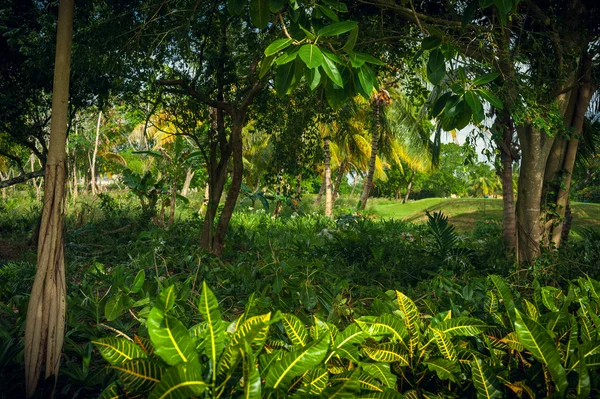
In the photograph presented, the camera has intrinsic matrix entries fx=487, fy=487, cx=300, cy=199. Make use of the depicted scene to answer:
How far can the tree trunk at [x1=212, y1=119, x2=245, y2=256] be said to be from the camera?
20.5 feet

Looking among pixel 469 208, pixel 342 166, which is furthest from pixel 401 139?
pixel 342 166

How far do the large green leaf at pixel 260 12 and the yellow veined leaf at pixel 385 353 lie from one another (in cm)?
117

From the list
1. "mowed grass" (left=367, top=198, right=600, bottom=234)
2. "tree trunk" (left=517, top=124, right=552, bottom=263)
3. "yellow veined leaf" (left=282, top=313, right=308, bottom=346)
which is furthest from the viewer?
"mowed grass" (left=367, top=198, right=600, bottom=234)

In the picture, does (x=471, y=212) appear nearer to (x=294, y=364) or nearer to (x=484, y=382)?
(x=484, y=382)

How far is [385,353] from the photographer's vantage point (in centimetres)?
145

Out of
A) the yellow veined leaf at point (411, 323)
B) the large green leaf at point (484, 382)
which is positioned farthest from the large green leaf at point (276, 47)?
the large green leaf at point (484, 382)

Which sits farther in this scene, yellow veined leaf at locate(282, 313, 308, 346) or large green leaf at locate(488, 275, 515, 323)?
large green leaf at locate(488, 275, 515, 323)

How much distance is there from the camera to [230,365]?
113cm

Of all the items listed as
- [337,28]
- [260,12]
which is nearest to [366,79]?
[337,28]

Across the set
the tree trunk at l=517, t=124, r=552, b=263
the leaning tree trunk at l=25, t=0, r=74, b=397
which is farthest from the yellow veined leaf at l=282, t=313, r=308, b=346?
the tree trunk at l=517, t=124, r=552, b=263

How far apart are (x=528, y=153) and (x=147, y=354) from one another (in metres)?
5.78

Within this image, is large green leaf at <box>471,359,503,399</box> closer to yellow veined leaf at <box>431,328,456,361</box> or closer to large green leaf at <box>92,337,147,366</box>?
yellow veined leaf at <box>431,328,456,361</box>

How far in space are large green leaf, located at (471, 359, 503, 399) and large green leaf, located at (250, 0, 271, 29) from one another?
133cm

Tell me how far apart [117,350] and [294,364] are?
442 mm
